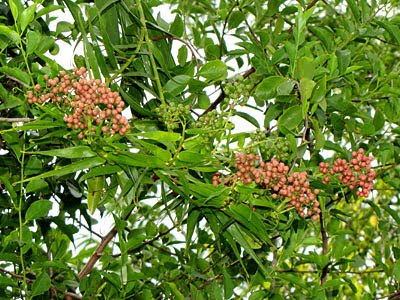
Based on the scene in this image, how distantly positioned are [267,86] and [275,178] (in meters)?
0.12

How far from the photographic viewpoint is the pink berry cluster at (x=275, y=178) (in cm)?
60

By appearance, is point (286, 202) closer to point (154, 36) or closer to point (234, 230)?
point (234, 230)

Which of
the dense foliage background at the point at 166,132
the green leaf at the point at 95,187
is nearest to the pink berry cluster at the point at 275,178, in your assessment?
the dense foliage background at the point at 166,132

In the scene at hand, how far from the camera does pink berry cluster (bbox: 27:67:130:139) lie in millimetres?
543

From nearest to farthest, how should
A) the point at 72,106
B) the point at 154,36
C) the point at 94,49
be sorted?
the point at 72,106
the point at 94,49
the point at 154,36

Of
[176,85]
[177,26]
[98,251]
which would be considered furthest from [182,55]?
[98,251]

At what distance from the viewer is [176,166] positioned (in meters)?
0.60

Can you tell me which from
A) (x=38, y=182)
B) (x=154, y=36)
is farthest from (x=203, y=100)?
(x=38, y=182)

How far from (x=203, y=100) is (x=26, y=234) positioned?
0.23 metres

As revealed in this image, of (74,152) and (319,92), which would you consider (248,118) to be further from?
(74,152)

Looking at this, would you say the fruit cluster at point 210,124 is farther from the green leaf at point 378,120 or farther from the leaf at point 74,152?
the green leaf at point 378,120

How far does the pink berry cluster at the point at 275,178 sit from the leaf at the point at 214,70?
107mm

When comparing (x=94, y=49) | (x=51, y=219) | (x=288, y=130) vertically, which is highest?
(x=94, y=49)

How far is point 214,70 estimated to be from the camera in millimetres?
705
